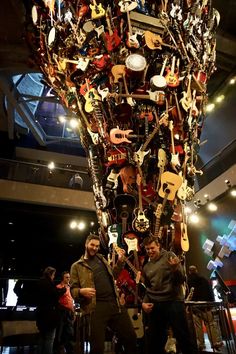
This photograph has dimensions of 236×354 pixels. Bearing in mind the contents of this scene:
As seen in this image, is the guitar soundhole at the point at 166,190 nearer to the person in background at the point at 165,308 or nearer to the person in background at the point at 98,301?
the person in background at the point at 165,308

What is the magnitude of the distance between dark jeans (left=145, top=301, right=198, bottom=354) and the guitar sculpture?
53 cm

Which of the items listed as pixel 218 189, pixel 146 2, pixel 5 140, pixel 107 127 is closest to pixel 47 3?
pixel 146 2

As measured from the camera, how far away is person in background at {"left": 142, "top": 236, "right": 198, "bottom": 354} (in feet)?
8.68

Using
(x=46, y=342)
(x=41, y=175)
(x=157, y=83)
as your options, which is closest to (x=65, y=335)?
(x=46, y=342)

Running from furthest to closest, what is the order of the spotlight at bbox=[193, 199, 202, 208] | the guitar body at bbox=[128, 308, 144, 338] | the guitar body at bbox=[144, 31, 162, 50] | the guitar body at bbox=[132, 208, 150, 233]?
1. the spotlight at bbox=[193, 199, 202, 208]
2. the guitar body at bbox=[144, 31, 162, 50]
3. the guitar body at bbox=[132, 208, 150, 233]
4. the guitar body at bbox=[128, 308, 144, 338]

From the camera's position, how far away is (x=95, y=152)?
159 inches

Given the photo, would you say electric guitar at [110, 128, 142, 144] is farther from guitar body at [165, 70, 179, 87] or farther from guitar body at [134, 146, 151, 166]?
guitar body at [165, 70, 179, 87]

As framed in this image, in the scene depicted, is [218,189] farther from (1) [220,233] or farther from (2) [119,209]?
(2) [119,209]

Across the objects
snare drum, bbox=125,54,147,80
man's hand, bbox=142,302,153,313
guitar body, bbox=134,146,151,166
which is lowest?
man's hand, bbox=142,302,153,313

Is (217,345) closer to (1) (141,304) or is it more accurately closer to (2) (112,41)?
(1) (141,304)

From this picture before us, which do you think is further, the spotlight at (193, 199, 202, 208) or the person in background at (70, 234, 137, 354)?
the spotlight at (193, 199, 202, 208)

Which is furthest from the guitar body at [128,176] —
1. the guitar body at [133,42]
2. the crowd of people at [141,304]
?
the guitar body at [133,42]

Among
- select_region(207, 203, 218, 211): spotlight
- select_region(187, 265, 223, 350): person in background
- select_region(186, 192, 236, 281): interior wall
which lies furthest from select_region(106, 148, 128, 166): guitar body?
select_region(207, 203, 218, 211): spotlight

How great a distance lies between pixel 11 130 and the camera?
1324 cm
